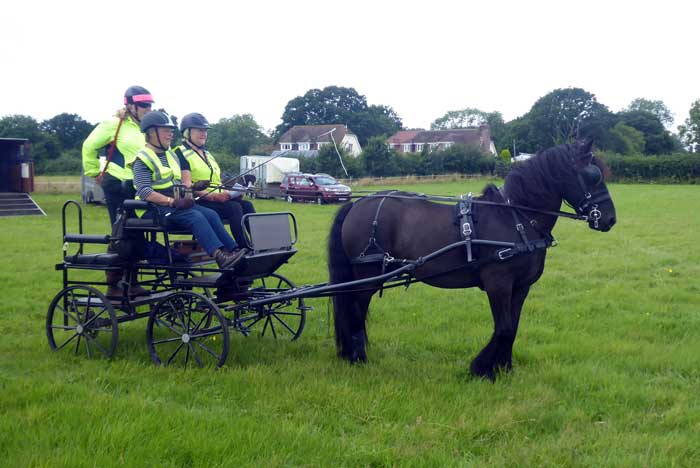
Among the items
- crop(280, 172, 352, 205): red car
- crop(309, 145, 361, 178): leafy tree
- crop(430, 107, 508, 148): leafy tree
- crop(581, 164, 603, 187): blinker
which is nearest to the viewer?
crop(581, 164, 603, 187): blinker

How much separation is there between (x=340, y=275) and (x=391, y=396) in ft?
5.30

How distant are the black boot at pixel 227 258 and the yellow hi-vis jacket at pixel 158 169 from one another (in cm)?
86

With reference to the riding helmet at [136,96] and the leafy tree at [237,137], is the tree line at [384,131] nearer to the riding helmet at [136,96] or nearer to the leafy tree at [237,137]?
the leafy tree at [237,137]

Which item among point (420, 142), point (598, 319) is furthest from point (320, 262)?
point (420, 142)

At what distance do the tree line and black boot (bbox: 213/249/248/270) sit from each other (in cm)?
3158

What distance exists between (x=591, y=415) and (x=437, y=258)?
187 centimetres

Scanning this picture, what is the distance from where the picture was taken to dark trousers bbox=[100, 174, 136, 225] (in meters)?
6.49

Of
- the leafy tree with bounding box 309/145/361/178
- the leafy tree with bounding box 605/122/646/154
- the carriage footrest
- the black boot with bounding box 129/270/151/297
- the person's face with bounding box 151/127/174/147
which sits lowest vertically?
the black boot with bounding box 129/270/151/297

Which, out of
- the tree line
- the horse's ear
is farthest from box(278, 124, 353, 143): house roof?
the horse's ear

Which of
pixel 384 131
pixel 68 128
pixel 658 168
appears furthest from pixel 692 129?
pixel 68 128

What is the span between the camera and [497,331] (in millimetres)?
5543

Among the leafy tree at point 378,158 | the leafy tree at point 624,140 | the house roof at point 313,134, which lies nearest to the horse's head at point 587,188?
the leafy tree at point 378,158

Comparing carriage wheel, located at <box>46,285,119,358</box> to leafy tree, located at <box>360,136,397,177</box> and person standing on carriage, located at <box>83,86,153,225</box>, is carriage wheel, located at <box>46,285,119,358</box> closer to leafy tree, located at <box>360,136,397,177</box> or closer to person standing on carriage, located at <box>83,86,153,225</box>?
person standing on carriage, located at <box>83,86,153,225</box>

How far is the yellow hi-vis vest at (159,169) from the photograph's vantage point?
6004 millimetres
